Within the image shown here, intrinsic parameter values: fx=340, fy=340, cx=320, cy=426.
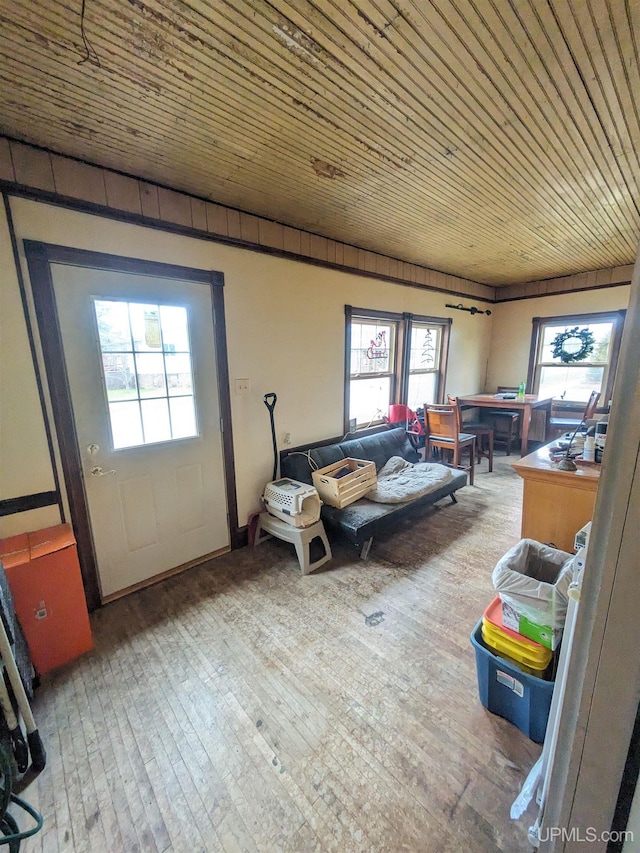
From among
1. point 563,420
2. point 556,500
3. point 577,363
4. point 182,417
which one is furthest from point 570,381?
point 182,417

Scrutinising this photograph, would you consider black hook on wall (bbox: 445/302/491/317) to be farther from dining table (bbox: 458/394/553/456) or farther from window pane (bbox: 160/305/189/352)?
window pane (bbox: 160/305/189/352)

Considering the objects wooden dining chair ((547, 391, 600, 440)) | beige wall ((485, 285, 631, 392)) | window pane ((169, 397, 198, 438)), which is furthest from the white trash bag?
beige wall ((485, 285, 631, 392))

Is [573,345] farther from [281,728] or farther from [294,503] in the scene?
[281,728]

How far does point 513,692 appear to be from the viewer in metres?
1.40

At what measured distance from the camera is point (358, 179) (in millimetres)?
2174

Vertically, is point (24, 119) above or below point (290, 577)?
above

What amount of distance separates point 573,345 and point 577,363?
29 cm

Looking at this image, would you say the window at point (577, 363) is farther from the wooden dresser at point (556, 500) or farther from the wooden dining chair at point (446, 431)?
the wooden dresser at point (556, 500)

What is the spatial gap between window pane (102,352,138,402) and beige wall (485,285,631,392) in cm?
593

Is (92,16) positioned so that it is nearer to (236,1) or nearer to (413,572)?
(236,1)

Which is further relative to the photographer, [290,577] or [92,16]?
[290,577]

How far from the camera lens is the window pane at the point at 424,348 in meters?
4.65

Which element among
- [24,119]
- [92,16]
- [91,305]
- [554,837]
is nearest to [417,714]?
[554,837]

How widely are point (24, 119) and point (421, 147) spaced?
1.92 metres
